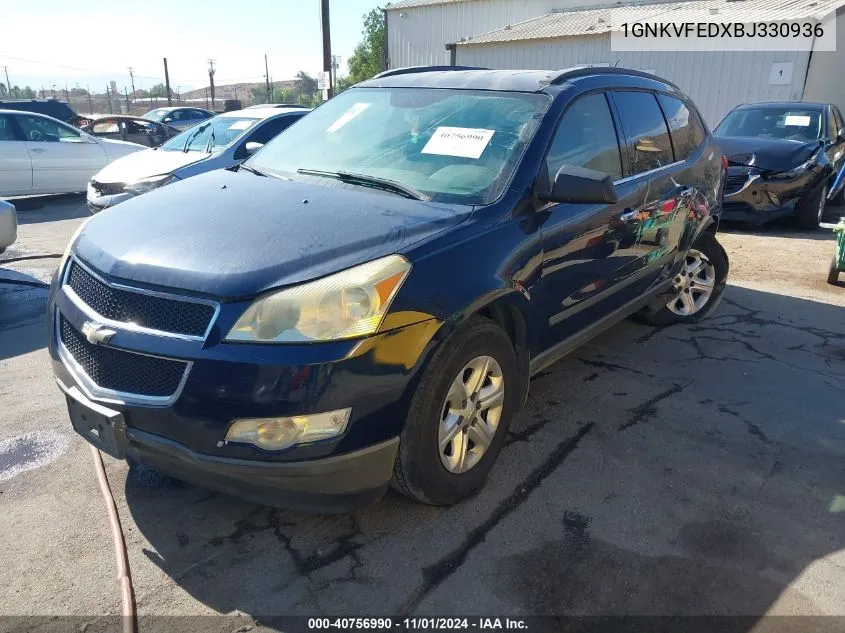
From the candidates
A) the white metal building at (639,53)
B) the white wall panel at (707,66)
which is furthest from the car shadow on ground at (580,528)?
the white wall panel at (707,66)

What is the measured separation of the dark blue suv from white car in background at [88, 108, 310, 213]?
4.10m

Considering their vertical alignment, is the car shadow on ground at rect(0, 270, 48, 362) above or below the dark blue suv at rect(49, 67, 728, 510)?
below

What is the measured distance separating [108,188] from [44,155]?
384 centimetres

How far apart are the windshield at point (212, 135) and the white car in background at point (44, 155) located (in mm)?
3437

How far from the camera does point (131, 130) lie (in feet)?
53.9

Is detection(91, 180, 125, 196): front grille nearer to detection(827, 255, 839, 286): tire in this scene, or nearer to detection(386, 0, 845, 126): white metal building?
detection(827, 255, 839, 286): tire

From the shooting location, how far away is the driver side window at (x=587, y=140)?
3.28m

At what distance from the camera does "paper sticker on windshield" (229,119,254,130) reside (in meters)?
8.27

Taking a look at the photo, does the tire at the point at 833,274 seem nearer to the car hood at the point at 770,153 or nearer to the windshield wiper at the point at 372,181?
the car hood at the point at 770,153

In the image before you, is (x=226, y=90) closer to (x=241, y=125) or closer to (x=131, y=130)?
(x=131, y=130)

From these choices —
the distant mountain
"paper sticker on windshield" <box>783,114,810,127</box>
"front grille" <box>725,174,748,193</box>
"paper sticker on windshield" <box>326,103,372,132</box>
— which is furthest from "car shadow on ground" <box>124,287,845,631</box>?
the distant mountain

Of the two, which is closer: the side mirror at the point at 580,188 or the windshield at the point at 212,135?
the side mirror at the point at 580,188

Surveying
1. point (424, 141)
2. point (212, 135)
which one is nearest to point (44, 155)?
point (212, 135)

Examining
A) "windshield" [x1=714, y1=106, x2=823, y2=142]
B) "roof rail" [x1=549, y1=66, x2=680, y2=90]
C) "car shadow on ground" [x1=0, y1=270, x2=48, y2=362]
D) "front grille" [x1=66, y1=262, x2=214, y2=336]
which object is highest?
"roof rail" [x1=549, y1=66, x2=680, y2=90]
